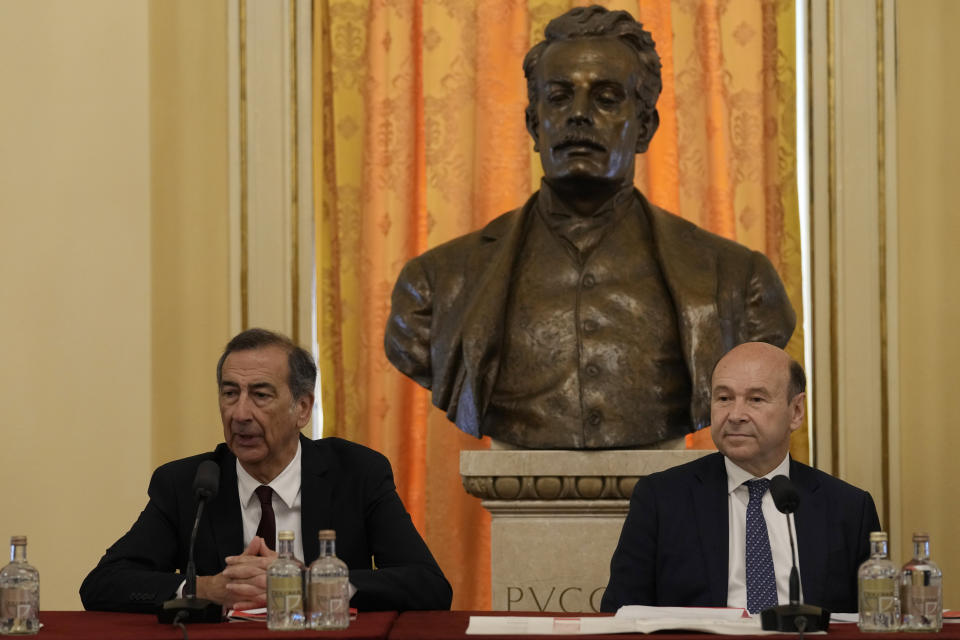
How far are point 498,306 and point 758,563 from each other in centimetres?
144

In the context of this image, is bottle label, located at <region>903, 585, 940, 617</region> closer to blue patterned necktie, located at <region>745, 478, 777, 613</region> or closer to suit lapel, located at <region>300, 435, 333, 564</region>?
blue patterned necktie, located at <region>745, 478, 777, 613</region>

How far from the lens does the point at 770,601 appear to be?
9.46 ft

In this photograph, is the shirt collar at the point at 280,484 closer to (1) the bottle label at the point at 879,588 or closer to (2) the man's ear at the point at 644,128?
(1) the bottle label at the point at 879,588

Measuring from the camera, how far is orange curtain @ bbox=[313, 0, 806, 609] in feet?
18.2

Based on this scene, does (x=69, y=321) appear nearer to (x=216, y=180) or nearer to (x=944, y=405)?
(x=216, y=180)

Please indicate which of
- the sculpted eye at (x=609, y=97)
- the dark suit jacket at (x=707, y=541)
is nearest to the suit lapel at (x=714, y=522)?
the dark suit jacket at (x=707, y=541)

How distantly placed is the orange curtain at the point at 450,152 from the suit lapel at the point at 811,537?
2.55 meters

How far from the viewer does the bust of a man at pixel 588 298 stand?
13.5 feet

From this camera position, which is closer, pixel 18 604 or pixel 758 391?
pixel 18 604

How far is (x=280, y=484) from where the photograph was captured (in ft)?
10.7

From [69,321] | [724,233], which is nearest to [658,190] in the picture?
[724,233]

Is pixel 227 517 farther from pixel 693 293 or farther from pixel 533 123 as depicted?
pixel 533 123

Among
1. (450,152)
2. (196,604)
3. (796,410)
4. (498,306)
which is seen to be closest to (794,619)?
(796,410)

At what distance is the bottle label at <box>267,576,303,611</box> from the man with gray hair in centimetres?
68
